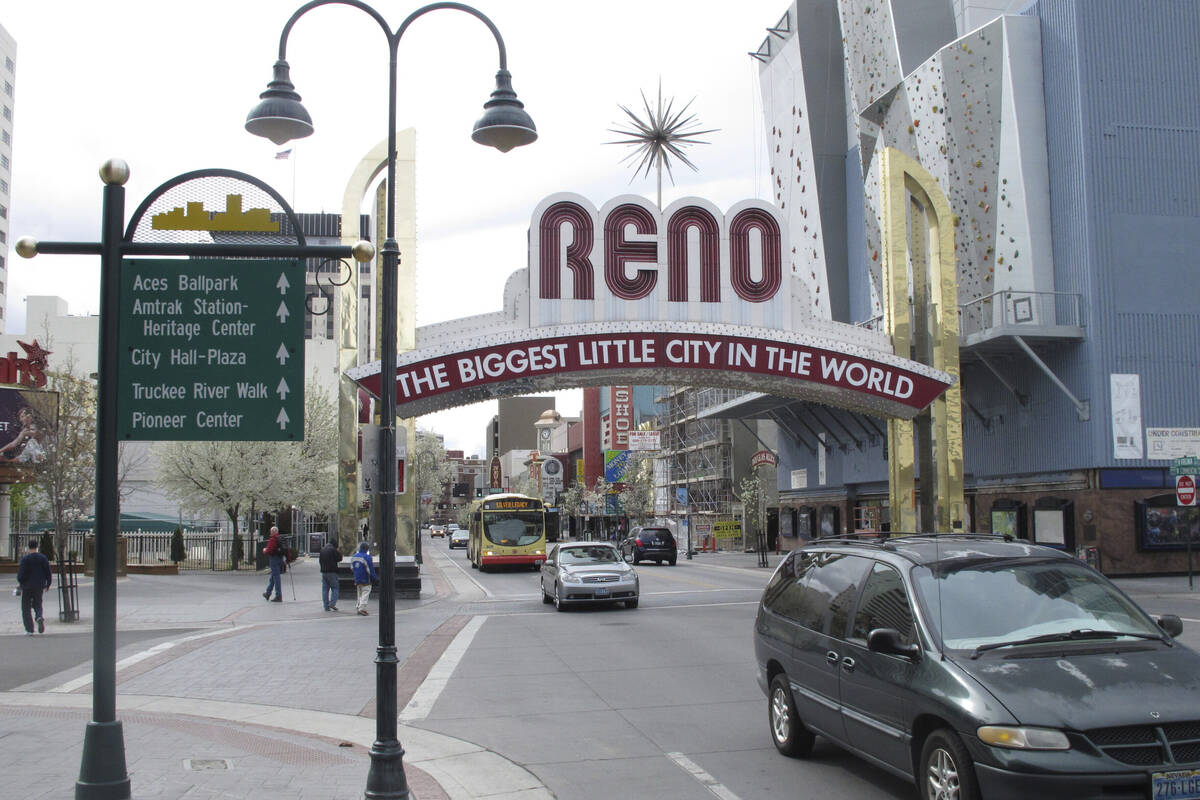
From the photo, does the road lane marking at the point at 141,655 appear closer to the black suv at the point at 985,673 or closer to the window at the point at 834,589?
the window at the point at 834,589

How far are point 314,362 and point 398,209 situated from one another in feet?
140

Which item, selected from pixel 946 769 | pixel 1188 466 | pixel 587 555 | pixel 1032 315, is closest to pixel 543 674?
pixel 946 769

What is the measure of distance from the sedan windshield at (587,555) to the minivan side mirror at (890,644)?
55.0 ft

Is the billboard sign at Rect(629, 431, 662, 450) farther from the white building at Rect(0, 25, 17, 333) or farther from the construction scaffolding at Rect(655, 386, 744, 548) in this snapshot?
the white building at Rect(0, 25, 17, 333)

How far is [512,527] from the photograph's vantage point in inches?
1623

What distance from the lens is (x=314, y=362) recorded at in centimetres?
6400

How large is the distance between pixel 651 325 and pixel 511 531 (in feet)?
66.4

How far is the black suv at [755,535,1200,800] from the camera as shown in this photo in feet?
17.5

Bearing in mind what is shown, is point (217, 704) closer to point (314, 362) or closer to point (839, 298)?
point (839, 298)

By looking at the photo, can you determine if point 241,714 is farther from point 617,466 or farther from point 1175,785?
point 617,466

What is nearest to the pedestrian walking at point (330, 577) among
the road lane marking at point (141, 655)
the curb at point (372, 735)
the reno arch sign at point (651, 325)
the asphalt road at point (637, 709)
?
the road lane marking at point (141, 655)

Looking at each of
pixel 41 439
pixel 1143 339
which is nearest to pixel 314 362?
pixel 41 439

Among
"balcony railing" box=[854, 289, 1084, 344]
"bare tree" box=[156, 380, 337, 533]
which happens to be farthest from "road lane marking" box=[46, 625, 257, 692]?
"balcony railing" box=[854, 289, 1084, 344]

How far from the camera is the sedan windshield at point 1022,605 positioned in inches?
251
